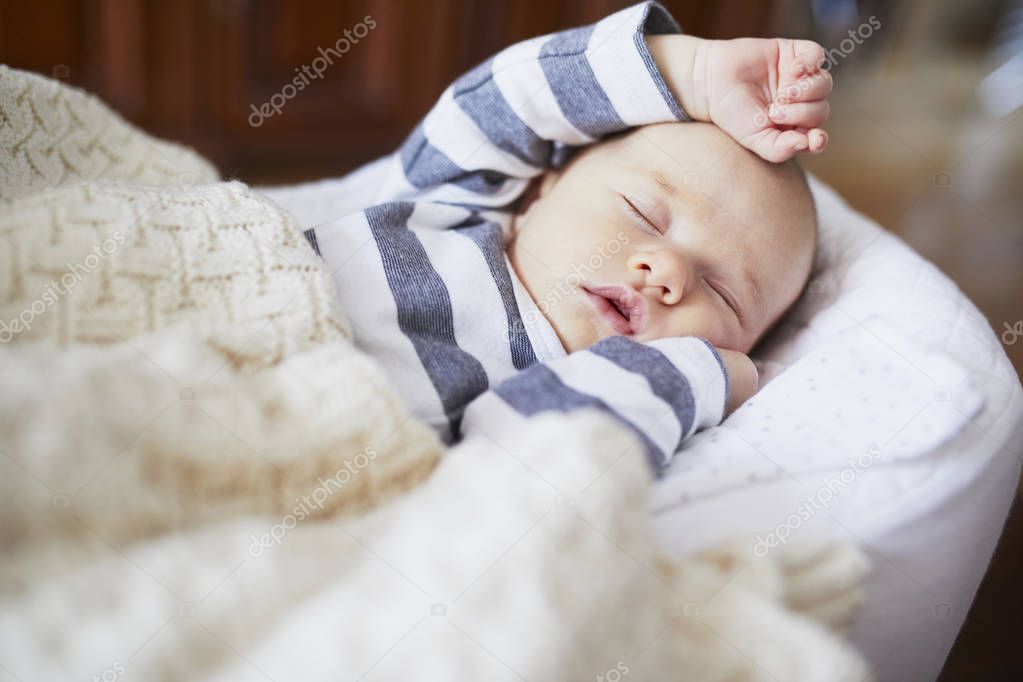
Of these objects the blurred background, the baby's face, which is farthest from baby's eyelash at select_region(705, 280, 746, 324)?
the blurred background

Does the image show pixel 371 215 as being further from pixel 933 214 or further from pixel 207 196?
pixel 933 214

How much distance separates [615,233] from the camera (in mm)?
891

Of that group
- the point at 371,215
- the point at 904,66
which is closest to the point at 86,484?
the point at 371,215

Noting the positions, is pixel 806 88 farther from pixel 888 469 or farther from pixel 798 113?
pixel 888 469

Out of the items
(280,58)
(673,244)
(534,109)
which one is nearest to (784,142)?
(673,244)

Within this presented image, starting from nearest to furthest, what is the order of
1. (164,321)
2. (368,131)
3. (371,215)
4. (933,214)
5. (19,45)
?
(164,321)
(371,215)
(19,45)
(368,131)
(933,214)

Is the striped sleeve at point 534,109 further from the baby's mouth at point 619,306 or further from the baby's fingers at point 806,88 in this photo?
the baby's mouth at point 619,306

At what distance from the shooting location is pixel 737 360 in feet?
2.82

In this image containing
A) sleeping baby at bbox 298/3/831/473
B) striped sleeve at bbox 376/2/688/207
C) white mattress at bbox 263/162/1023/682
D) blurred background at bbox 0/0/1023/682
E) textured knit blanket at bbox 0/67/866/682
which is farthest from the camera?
blurred background at bbox 0/0/1023/682

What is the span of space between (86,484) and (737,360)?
571mm

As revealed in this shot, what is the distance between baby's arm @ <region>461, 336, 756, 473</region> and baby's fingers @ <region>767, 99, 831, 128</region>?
0.26 meters

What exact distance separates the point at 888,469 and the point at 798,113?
37 cm

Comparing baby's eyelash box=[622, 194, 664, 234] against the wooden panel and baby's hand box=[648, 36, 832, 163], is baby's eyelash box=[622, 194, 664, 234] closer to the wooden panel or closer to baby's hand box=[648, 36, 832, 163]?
baby's hand box=[648, 36, 832, 163]

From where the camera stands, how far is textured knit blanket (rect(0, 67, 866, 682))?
52 centimetres
